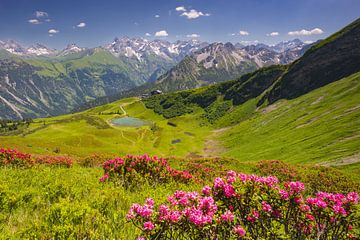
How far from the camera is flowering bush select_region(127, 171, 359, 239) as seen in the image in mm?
4562

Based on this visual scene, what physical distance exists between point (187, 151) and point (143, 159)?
409 ft

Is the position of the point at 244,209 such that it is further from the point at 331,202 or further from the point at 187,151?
the point at 187,151

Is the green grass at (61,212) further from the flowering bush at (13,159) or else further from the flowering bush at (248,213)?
the flowering bush at (13,159)

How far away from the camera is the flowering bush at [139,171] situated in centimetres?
1228

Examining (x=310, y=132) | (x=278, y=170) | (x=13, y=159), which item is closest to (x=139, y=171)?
(x=13, y=159)

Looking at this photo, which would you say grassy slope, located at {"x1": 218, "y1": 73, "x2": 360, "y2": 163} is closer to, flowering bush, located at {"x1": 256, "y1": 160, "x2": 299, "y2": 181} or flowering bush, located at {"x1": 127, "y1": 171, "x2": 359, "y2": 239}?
flowering bush, located at {"x1": 256, "y1": 160, "x2": 299, "y2": 181}

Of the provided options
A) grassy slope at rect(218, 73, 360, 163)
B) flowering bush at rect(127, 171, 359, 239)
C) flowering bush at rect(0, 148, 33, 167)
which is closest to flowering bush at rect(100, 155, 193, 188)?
flowering bush at rect(0, 148, 33, 167)

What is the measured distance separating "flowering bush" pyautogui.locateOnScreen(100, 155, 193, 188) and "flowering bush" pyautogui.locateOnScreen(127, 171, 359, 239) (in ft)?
24.0

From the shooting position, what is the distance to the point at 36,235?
18.3 ft

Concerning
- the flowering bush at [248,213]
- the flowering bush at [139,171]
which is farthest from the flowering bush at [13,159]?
the flowering bush at [248,213]

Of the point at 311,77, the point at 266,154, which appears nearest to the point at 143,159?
the point at 266,154

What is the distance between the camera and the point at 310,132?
324 feet

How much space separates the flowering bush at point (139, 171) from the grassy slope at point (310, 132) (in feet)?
211

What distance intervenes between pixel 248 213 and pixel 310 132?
105097 mm
